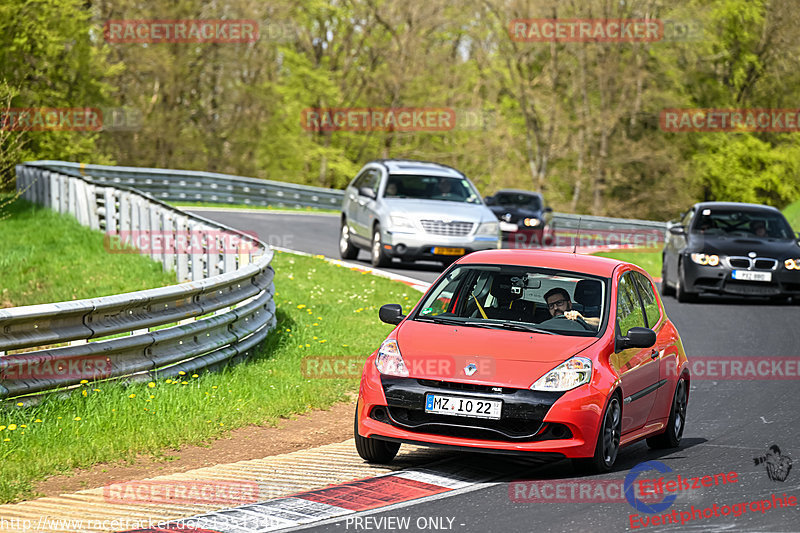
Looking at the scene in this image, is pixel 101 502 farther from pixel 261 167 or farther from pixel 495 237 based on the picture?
pixel 261 167

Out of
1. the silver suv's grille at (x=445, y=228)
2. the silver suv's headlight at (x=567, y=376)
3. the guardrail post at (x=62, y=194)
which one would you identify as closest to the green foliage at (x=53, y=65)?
the guardrail post at (x=62, y=194)

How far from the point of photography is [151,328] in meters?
12.0

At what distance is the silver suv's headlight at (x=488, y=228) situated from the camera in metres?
21.1

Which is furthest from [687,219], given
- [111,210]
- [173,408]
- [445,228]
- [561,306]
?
[173,408]

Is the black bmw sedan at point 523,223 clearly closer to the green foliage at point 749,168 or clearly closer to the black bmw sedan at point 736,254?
the black bmw sedan at point 736,254

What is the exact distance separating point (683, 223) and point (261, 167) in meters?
43.2

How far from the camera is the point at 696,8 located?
5784 cm

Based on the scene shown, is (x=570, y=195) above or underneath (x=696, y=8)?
underneath

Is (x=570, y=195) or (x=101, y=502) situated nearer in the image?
(x=101, y=502)

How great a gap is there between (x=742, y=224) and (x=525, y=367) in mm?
13531

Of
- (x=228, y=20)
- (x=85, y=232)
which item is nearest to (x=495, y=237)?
(x=85, y=232)

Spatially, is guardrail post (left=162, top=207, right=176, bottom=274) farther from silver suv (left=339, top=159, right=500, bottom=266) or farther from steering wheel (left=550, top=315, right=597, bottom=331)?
steering wheel (left=550, top=315, right=597, bottom=331)

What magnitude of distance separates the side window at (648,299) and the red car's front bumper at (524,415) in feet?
6.08

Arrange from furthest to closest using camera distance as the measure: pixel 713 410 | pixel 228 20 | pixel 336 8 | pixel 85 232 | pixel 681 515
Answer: pixel 336 8 < pixel 228 20 < pixel 85 232 < pixel 713 410 < pixel 681 515
